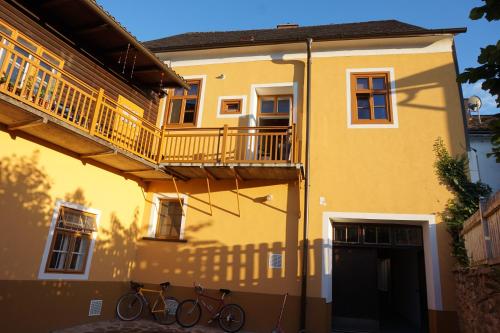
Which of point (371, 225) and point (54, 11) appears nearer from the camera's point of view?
point (54, 11)

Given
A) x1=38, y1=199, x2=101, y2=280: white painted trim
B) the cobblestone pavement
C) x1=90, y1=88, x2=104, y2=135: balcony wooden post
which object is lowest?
the cobblestone pavement

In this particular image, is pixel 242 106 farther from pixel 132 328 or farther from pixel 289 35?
pixel 132 328

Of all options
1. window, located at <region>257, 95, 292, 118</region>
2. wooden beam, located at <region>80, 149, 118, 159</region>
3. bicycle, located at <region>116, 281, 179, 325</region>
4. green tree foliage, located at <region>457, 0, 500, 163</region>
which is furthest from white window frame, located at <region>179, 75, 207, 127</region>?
green tree foliage, located at <region>457, 0, 500, 163</region>

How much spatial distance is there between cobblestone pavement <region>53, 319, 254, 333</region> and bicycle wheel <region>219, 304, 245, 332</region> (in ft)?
0.63

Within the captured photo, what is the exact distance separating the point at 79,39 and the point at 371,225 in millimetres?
8545

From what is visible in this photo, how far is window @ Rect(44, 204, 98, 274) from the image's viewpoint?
7711 mm

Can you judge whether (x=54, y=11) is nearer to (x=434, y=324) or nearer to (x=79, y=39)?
(x=79, y=39)

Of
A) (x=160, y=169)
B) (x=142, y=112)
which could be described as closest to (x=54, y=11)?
(x=142, y=112)

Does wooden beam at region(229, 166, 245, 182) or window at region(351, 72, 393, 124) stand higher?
window at region(351, 72, 393, 124)

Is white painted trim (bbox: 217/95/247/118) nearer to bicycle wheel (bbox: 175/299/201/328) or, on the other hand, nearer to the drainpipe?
the drainpipe

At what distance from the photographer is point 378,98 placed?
1005 centimetres

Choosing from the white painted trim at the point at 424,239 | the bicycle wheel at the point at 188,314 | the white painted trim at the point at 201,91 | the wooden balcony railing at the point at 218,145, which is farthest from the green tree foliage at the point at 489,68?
the white painted trim at the point at 201,91

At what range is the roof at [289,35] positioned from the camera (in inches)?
393

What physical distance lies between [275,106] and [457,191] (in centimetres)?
524
